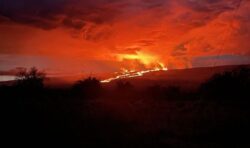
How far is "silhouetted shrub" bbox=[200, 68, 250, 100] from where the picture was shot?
58.2m

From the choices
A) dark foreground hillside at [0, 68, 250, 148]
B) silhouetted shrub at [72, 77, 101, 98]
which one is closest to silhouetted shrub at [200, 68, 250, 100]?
silhouetted shrub at [72, 77, 101, 98]

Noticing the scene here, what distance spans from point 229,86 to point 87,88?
2441 cm

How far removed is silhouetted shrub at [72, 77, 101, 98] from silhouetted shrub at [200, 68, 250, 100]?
18270mm

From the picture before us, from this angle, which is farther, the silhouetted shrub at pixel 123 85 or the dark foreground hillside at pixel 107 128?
the silhouetted shrub at pixel 123 85

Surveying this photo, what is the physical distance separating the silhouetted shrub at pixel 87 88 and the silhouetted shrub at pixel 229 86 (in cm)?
1827

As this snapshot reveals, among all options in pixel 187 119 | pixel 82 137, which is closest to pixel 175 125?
pixel 187 119

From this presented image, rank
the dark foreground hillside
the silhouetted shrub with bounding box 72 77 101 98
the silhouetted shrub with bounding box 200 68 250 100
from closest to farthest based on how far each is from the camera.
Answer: the dark foreground hillside, the silhouetted shrub with bounding box 200 68 250 100, the silhouetted shrub with bounding box 72 77 101 98

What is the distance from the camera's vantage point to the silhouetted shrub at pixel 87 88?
224 ft

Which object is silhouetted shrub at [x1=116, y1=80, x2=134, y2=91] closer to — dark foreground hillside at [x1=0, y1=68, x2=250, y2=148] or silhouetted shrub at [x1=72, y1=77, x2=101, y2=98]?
silhouetted shrub at [x1=72, y1=77, x2=101, y2=98]

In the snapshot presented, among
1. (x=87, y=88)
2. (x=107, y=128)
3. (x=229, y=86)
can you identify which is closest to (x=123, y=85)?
(x=87, y=88)

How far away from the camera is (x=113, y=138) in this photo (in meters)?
20.3

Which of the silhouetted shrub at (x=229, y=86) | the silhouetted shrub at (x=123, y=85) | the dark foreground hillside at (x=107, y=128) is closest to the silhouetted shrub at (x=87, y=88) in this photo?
the silhouetted shrub at (x=123, y=85)

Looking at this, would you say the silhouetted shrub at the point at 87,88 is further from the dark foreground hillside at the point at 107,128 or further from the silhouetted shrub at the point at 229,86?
the dark foreground hillside at the point at 107,128

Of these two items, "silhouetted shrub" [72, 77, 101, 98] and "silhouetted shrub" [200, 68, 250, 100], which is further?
"silhouetted shrub" [72, 77, 101, 98]
